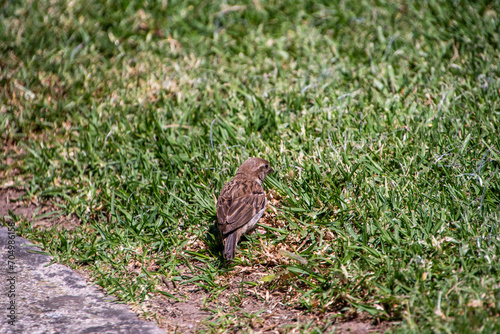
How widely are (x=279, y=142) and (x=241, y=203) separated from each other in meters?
1.24

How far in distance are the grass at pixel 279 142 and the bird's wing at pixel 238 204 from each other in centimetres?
25

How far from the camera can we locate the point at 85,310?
165 inches

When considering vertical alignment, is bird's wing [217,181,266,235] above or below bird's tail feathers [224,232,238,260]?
above

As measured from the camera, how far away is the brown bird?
14.8 ft

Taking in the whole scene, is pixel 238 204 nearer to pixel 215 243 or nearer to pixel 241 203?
pixel 241 203

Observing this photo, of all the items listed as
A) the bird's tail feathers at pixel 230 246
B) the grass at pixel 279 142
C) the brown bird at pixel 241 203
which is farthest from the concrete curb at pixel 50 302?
the brown bird at pixel 241 203

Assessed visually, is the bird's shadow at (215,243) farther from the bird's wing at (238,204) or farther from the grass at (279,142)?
the bird's wing at (238,204)

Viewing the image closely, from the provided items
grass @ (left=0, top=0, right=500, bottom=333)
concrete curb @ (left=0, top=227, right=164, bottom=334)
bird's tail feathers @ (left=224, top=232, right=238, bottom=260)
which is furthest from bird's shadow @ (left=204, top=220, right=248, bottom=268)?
concrete curb @ (left=0, top=227, right=164, bottom=334)

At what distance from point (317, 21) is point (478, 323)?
5.53 m

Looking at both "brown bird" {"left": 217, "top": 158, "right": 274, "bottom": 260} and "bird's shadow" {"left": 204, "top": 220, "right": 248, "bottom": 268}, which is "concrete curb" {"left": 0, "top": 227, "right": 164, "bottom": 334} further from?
"brown bird" {"left": 217, "top": 158, "right": 274, "bottom": 260}

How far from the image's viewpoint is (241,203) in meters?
4.67

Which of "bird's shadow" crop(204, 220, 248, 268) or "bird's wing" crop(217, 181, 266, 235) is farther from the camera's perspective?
"bird's shadow" crop(204, 220, 248, 268)

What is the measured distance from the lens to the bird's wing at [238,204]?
4516 mm

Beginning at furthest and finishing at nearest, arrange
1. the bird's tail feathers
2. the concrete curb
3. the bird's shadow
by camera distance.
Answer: the bird's shadow
the bird's tail feathers
the concrete curb
